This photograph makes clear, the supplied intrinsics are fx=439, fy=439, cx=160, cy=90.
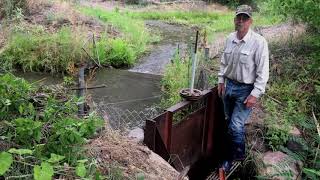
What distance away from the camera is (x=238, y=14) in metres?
5.07

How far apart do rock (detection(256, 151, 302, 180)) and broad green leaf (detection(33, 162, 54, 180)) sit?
3340 mm

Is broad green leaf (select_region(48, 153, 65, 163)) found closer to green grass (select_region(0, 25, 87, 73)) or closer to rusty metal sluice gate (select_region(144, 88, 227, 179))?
rusty metal sluice gate (select_region(144, 88, 227, 179))

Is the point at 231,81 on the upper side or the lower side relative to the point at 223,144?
upper

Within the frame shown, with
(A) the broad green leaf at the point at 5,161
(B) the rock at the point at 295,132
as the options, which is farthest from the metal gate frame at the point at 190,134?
(A) the broad green leaf at the point at 5,161

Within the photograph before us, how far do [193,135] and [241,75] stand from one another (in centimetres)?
112

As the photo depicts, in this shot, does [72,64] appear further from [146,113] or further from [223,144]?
[223,144]

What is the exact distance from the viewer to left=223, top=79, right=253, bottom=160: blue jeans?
5.39 metres

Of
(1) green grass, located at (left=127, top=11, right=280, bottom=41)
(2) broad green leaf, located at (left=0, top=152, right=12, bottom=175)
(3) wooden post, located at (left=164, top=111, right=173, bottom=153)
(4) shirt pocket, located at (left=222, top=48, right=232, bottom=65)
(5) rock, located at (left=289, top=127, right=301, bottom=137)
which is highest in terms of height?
(4) shirt pocket, located at (left=222, top=48, right=232, bottom=65)

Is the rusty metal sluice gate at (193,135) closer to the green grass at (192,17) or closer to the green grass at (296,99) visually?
the green grass at (296,99)

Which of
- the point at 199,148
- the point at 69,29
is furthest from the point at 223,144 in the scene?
the point at 69,29

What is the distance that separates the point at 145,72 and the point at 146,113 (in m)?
3.54

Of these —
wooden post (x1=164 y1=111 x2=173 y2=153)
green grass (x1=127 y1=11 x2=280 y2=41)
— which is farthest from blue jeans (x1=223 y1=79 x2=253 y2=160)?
green grass (x1=127 y1=11 x2=280 y2=41)

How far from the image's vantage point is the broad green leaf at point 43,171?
92.0 inches

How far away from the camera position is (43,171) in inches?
93.6
